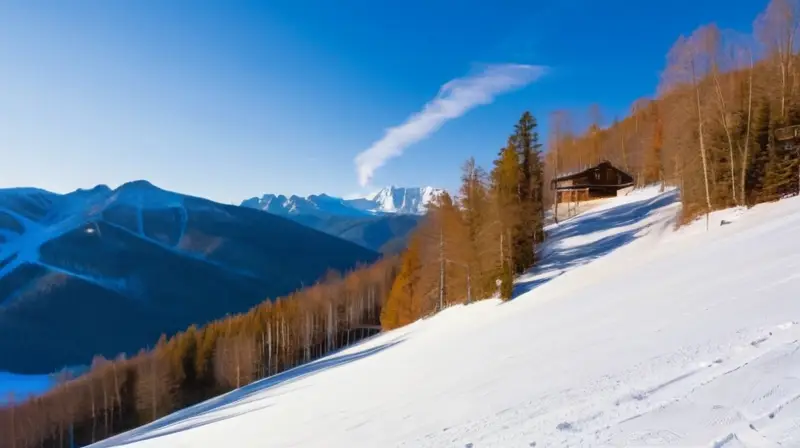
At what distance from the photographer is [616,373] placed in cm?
826

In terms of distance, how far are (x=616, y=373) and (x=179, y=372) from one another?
5887 cm

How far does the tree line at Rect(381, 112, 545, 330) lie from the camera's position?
2884 centimetres

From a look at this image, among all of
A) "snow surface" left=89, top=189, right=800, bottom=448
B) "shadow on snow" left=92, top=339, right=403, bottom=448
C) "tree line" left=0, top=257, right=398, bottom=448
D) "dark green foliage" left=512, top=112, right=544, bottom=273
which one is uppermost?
"dark green foliage" left=512, top=112, right=544, bottom=273

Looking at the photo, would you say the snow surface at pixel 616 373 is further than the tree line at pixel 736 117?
No

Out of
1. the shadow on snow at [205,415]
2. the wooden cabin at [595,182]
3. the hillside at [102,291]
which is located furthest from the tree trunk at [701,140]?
the hillside at [102,291]

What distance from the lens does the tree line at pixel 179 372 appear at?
1946 inches

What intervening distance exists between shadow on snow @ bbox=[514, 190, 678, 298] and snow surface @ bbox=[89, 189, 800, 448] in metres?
6.27

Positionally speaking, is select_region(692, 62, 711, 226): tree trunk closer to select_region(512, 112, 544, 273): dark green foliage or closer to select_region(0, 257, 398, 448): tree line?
select_region(512, 112, 544, 273): dark green foliage

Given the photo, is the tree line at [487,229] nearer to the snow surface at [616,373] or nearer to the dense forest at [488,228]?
the dense forest at [488,228]

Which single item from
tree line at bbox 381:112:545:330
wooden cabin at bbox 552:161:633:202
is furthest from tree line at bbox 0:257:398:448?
wooden cabin at bbox 552:161:633:202

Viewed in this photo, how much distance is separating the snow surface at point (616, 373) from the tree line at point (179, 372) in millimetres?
44592

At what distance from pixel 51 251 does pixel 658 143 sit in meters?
207

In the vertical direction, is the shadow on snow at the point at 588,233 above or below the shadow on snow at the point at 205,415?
above

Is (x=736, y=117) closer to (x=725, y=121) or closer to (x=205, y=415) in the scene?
(x=725, y=121)
